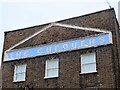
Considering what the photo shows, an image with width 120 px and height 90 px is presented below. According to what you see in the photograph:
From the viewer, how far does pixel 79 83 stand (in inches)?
809

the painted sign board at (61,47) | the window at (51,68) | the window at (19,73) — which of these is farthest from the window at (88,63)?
the window at (19,73)

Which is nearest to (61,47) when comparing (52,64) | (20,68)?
(52,64)

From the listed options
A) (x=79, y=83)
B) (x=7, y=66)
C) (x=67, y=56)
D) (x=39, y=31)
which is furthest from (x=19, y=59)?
(x=79, y=83)

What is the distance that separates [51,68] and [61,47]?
1797mm

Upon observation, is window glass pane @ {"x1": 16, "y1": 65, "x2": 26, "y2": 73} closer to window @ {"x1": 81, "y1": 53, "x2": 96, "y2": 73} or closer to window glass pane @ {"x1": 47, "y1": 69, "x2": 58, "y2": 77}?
window glass pane @ {"x1": 47, "y1": 69, "x2": 58, "y2": 77}

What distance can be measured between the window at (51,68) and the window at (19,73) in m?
2.11

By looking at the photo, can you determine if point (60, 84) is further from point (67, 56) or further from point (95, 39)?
point (95, 39)

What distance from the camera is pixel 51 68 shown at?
72.9 ft

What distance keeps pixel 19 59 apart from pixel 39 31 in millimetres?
2849

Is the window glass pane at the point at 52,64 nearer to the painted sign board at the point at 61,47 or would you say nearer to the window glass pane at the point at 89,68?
the painted sign board at the point at 61,47

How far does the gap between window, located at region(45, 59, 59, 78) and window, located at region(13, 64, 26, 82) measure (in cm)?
211

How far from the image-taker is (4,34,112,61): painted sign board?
828 inches

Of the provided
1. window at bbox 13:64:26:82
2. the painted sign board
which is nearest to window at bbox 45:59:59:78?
the painted sign board

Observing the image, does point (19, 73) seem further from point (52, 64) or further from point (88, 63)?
point (88, 63)
